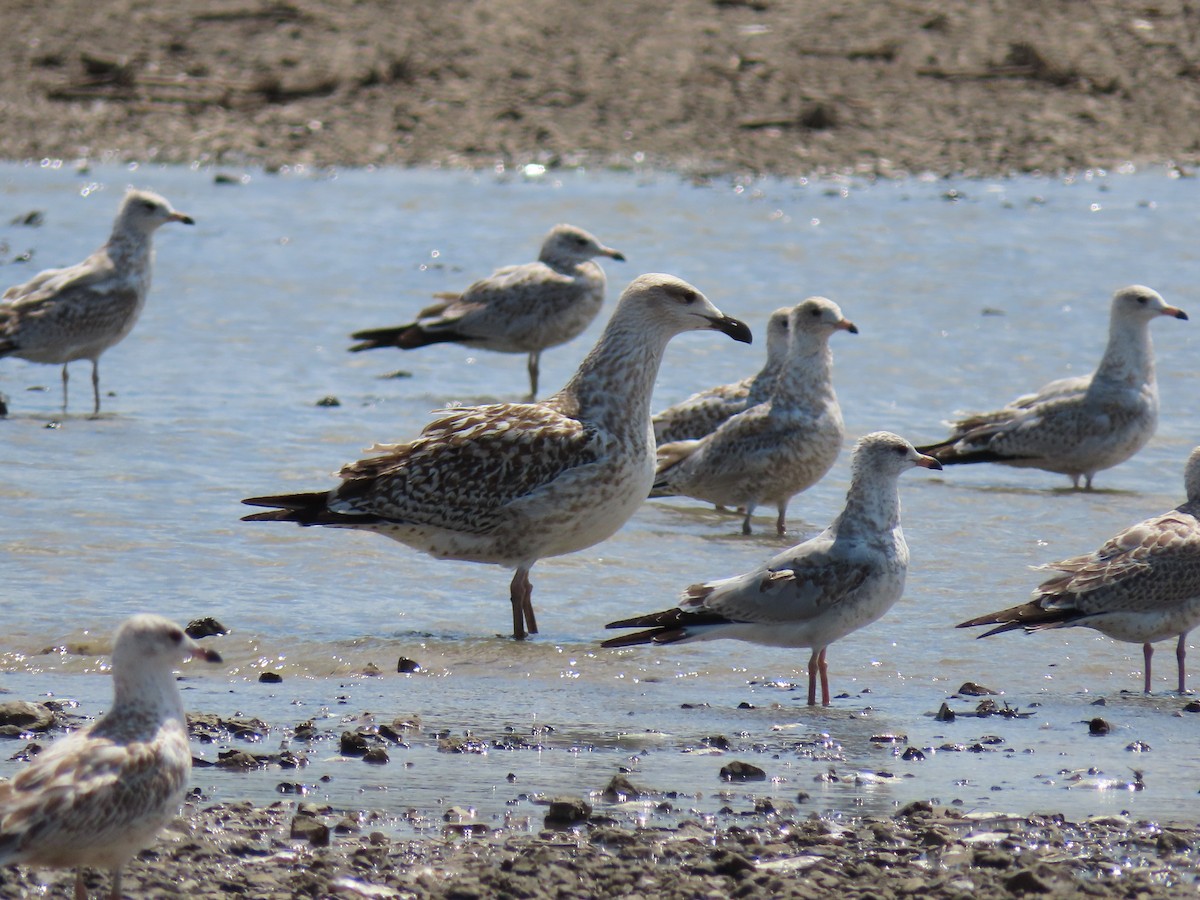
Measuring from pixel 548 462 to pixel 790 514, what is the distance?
3112 mm

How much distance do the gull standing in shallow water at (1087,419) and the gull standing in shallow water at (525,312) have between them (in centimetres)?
334

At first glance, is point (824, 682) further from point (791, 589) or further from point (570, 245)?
point (570, 245)

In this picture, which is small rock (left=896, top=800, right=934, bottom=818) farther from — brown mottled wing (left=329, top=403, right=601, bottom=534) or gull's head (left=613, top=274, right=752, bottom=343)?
gull's head (left=613, top=274, right=752, bottom=343)

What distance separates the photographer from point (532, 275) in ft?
48.0

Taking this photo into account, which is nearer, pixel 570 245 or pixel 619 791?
pixel 619 791

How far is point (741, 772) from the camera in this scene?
20.0ft

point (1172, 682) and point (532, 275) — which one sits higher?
point (532, 275)

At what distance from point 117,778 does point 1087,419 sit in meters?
8.39

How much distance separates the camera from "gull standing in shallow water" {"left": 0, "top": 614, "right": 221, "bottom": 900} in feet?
15.3

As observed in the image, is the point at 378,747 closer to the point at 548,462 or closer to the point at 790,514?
the point at 548,462

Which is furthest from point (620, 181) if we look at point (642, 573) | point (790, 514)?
point (642, 573)

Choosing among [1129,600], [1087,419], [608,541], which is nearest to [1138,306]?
[1087,419]

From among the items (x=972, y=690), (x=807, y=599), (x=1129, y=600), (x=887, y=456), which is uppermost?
(x=887, y=456)

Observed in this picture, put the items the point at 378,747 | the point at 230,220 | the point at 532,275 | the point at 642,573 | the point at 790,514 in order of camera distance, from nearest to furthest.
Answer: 1. the point at 378,747
2. the point at 642,573
3. the point at 790,514
4. the point at 532,275
5. the point at 230,220
